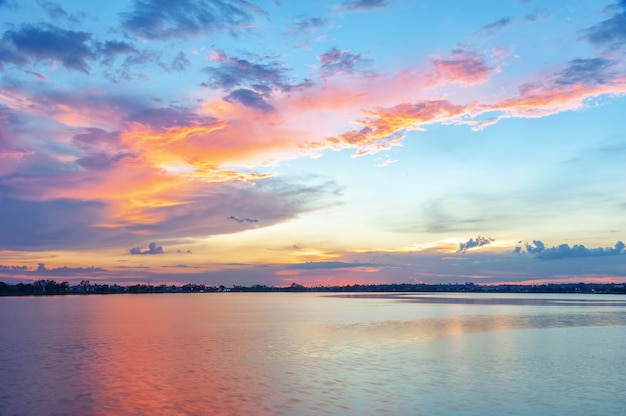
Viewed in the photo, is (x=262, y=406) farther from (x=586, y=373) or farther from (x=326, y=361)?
(x=586, y=373)

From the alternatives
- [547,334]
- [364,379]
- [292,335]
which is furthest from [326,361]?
[547,334]

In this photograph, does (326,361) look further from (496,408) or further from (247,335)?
(247,335)

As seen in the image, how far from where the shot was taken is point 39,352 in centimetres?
4450

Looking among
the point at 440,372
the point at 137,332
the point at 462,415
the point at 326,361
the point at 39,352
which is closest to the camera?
the point at 462,415

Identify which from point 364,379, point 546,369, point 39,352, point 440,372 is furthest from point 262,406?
point 39,352

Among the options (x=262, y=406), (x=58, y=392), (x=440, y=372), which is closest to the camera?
(x=262, y=406)

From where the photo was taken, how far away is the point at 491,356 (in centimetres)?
4206

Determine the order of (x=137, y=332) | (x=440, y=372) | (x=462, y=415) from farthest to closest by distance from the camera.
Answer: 1. (x=137, y=332)
2. (x=440, y=372)
3. (x=462, y=415)

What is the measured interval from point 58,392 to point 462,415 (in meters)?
20.8

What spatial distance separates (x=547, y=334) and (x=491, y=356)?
2037 cm

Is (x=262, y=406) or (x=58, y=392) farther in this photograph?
(x=58, y=392)

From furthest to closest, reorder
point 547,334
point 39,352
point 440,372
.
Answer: point 547,334 < point 39,352 < point 440,372

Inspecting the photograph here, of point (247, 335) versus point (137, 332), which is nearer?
point (247, 335)

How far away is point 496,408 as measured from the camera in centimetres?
2572
